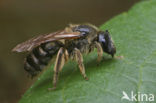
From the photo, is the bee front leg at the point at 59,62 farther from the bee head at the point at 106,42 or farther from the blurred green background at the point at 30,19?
the blurred green background at the point at 30,19

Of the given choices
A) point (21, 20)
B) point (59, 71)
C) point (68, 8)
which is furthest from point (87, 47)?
point (68, 8)

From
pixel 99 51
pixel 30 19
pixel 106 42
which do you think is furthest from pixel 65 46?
pixel 30 19

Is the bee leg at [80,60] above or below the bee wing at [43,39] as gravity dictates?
below

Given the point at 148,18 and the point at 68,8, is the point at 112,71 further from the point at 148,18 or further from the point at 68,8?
the point at 68,8

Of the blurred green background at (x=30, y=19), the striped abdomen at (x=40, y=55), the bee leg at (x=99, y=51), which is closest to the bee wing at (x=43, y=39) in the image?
the striped abdomen at (x=40, y=55)

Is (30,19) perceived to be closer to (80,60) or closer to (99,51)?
(99,51)
